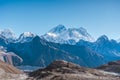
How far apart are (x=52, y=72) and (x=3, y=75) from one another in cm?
2462

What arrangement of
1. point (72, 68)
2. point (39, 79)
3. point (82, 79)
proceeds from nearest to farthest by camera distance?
point (82, 79) → point (39, 79) → point (72, 68)

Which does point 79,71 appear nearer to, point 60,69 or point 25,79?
point 60,69

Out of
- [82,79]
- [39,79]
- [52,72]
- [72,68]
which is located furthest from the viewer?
[72,68]

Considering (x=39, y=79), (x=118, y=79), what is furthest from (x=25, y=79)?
(x=118, y=79)

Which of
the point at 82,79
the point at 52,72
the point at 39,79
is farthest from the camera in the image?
the point at 52,72

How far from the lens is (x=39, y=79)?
164625mm

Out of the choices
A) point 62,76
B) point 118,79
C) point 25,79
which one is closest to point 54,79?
point 62,76

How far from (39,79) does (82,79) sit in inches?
874

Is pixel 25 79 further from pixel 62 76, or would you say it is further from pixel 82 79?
pixel 82 79

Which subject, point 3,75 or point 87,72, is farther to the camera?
point 87,72

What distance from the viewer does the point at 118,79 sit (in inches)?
6314

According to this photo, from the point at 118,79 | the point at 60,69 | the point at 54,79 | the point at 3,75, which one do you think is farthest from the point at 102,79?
the point at 3,75

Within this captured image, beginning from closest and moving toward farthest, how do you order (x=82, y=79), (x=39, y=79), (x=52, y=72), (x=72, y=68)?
(x=82, y=79), (x=39, y=79), (x=52, y=72), (x=72, y=68)

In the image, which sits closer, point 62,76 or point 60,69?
point 62,76
